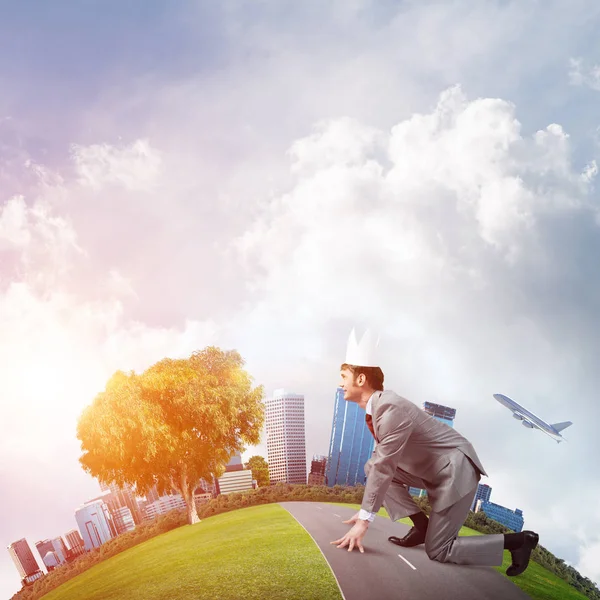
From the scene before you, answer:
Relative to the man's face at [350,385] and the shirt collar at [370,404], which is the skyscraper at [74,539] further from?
the shirt collar at [370,404]

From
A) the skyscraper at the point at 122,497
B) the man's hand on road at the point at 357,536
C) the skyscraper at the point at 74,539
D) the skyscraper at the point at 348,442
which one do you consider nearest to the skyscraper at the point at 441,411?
the skyscraper at the point at 348,442

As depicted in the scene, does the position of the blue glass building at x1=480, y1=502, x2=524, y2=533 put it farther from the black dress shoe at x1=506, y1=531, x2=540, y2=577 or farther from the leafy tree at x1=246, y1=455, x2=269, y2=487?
the leafy tree at x1=246, y1=455, x2=269, y2=487

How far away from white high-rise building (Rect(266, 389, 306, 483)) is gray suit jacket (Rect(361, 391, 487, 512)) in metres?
5.01

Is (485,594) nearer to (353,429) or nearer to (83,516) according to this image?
(353,429)

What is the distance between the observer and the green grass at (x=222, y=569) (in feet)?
15.1

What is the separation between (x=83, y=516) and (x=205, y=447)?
7.47 ft

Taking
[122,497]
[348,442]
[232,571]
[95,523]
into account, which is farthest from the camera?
[122,497]

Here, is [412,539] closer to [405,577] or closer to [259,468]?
[405,577]

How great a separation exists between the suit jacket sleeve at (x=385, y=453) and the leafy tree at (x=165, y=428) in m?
4.74

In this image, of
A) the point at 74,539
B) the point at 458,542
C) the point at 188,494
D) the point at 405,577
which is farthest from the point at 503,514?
the point at 74,539

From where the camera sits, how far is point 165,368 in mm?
8914

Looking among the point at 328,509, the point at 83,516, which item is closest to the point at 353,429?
the point at 328,509

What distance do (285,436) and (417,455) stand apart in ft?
17.4

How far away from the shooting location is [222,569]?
506 cm
